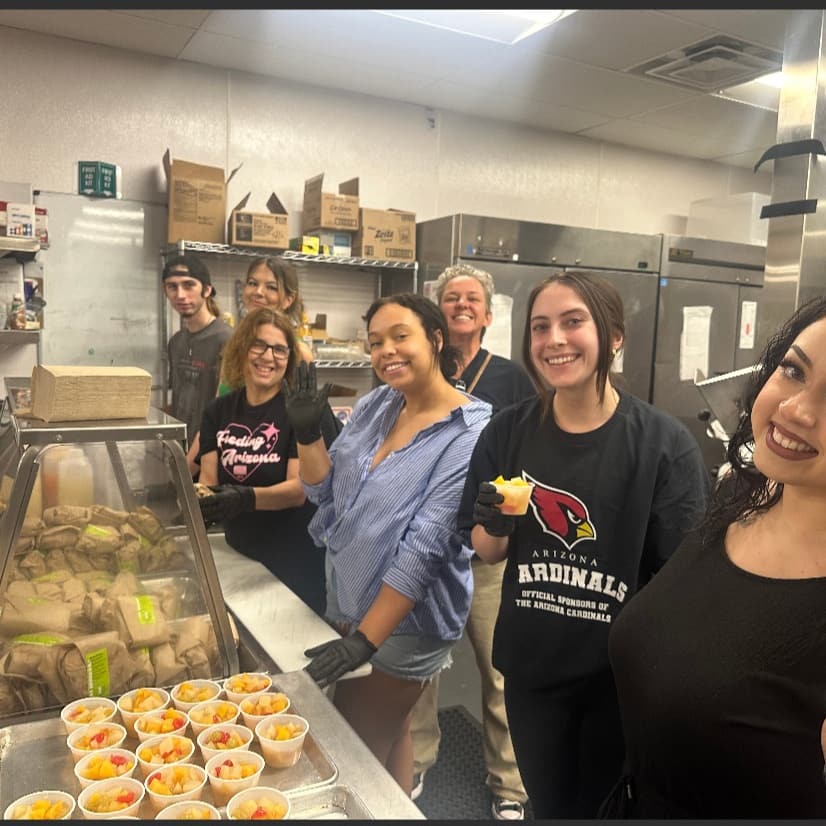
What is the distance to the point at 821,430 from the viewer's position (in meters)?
1.00

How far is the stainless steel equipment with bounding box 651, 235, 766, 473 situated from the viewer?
16.2ft

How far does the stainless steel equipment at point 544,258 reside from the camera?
13.6 feet

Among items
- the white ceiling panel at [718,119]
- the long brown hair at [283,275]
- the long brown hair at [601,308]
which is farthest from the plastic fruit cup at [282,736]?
the white ceiling panel at [718,119]

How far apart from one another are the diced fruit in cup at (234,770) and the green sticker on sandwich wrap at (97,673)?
325 millimetres

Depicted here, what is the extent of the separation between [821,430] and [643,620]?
1.39ft

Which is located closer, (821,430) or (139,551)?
(821,430)

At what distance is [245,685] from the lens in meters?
1.32

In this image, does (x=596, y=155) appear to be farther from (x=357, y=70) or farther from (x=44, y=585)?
(x=44, y=585)

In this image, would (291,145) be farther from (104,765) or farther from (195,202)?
(104,765)

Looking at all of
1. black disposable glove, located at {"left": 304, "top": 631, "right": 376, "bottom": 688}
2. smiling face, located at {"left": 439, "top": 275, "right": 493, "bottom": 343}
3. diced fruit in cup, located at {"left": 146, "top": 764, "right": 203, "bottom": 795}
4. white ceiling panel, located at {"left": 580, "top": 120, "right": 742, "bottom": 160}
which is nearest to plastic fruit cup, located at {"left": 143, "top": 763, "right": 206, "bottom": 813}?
diced fruit in cup, located at {"left": 146, "top": 764, "right": 203, "bottom": 795}

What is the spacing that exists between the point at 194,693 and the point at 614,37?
11.2 feet

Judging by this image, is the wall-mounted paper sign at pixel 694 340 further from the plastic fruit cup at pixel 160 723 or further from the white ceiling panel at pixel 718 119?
the plastic fruit cup at pixel 160 723

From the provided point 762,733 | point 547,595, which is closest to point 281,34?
point 547,595

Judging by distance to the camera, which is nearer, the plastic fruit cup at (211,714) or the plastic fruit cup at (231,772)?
the plastic fruit cup at (231,772)
